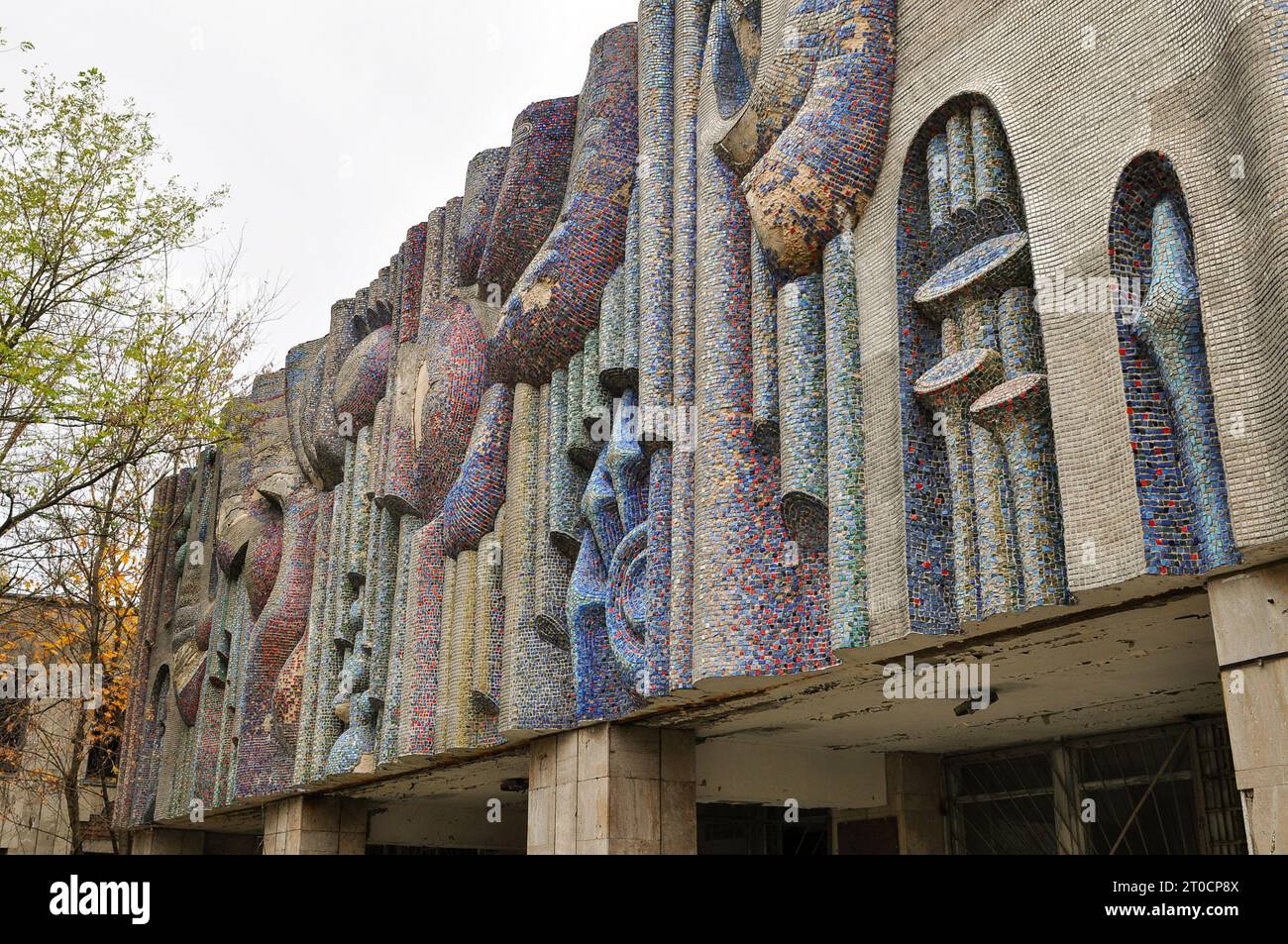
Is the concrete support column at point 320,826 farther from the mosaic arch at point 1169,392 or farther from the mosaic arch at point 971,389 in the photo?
the mosaic arch at point 1169,392

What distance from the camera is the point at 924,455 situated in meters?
7.18

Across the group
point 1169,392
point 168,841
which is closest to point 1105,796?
point 1169,392

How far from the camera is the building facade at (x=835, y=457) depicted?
5848mm

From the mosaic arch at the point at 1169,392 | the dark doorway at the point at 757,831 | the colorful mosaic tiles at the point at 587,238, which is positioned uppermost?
the colorful mosaic tiles at the point at 587,238

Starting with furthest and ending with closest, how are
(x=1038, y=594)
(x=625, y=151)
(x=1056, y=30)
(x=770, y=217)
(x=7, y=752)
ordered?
(x=7, y=752)
(x=625, y=151)
(x=770, y=217)
(x=1056, y=30)
(x=1038, y=594)

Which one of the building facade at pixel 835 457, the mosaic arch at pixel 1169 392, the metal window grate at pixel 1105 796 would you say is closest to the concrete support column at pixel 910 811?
the building facade at pixel 835 457

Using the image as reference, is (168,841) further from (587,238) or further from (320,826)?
(587,238)

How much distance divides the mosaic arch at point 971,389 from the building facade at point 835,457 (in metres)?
0.02

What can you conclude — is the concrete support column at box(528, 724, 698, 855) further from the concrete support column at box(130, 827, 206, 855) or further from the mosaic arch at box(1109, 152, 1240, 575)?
the concrete support column at box(130, 827, 206, 855)

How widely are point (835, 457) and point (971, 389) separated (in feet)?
3.48

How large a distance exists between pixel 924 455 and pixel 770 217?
2.14 m

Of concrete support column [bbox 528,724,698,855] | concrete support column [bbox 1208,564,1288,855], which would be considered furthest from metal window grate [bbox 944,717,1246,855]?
concrete support column [bbox 1208,564,1288,855]
